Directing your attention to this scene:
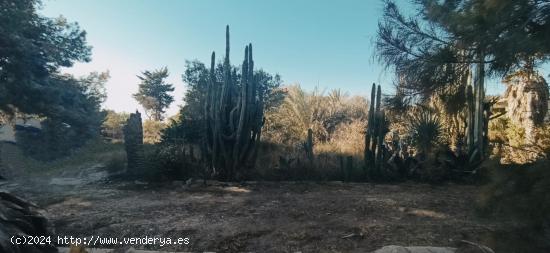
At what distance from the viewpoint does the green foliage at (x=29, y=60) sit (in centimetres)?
1236

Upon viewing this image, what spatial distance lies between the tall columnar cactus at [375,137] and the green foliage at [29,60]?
12.7m

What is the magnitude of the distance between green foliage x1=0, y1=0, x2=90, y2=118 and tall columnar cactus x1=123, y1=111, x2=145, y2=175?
7631 millimetres

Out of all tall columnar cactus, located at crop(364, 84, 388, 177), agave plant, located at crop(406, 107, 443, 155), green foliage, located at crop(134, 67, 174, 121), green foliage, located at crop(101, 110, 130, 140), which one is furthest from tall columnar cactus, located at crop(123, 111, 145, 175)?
green foliage, located at crop(134, 67, 174, 121)

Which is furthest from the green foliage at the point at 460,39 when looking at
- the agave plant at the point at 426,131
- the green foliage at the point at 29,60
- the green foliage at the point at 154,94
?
the green foliage at the point at 154,94

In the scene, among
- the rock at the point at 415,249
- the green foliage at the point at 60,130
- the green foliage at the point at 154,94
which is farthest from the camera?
the green foliage at the point at 154,94

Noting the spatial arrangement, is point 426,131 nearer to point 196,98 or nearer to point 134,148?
point 134,148

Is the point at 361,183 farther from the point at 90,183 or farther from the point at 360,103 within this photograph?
the point at 360,103

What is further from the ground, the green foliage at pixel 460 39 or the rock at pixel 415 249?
the green foliage at pixel 460 39

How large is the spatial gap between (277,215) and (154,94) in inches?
1230

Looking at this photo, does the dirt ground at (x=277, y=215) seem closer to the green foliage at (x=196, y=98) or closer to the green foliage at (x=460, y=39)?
the green foliage at (x=460, y=39)

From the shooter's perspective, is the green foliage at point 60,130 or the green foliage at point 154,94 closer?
the green foliage at point 60,130

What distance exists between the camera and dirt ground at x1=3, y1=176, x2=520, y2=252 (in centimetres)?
322

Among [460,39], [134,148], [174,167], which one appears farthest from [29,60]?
[460,39]

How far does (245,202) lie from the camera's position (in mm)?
4961
